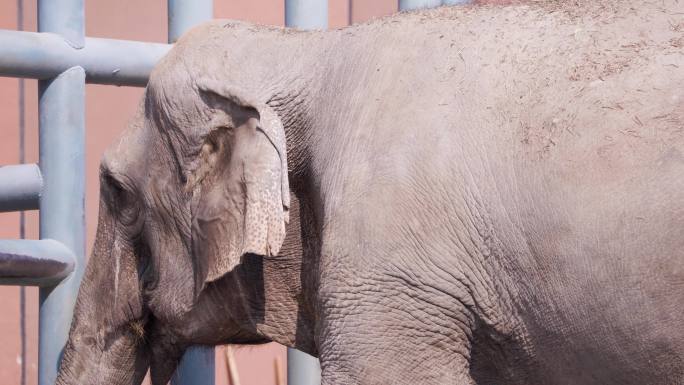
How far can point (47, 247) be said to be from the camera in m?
2.56

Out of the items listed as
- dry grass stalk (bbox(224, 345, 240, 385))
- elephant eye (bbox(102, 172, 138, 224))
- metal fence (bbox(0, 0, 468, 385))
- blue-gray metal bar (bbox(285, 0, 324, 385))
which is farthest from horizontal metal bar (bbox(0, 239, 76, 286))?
dry grass stalk (bbox(224, 345, 240, 385))

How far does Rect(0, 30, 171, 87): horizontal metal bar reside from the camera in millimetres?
2432

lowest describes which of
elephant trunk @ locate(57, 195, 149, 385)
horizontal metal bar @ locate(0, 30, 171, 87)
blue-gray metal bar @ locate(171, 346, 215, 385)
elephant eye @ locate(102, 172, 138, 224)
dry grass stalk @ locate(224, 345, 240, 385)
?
dry grass stalk @ locate(224, 345, 240, 385)

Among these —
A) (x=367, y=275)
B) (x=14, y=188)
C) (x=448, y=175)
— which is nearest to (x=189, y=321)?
(x=14, y=188)

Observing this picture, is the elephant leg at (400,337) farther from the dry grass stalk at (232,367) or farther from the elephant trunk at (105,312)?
the dry grass stalk at (232,367)

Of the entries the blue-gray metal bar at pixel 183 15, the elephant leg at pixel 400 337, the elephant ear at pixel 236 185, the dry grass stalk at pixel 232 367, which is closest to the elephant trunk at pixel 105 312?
the elephant ear at pixel 236 185

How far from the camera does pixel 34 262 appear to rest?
2504 mm

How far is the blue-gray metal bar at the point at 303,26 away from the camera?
3105mm

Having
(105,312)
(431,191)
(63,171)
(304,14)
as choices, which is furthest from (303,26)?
(431,191)

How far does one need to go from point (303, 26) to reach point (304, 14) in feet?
0.11

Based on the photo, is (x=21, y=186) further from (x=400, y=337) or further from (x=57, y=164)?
(x=400, y=337)

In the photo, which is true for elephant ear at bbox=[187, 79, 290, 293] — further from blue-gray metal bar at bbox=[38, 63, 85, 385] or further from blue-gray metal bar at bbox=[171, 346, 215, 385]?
blue-gray metal bar at bbox=[171, 346, 215, 385]

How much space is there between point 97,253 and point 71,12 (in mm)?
509

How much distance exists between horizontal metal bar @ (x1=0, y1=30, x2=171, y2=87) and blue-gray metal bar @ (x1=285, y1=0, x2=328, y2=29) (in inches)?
16.7
